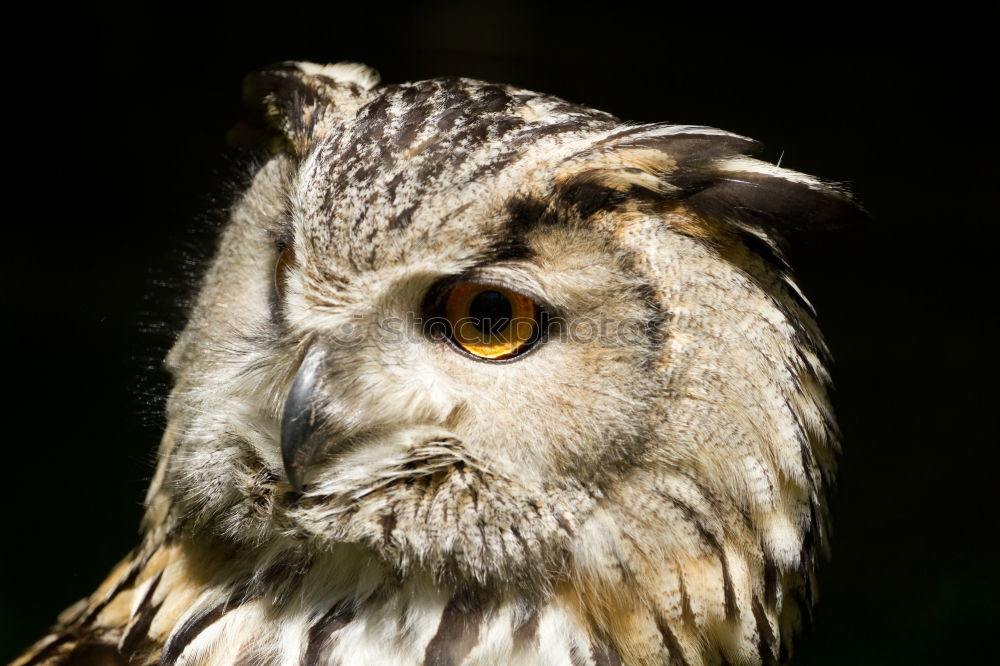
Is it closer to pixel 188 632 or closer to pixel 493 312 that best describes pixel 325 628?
pixel 188 632

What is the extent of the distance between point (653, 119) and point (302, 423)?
195 cm

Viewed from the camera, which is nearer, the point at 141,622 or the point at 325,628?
the point at 325,628

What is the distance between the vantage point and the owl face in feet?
3.23

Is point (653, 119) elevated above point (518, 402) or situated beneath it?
elevated above

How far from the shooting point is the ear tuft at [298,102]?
1162 mm

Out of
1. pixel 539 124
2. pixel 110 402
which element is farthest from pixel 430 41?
pixel 539 124

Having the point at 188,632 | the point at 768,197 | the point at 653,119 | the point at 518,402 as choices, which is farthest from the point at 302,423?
the point at 653,119

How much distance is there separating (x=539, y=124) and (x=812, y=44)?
6.34 ft

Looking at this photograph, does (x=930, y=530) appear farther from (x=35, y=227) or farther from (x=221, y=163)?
(x=35, y=227)

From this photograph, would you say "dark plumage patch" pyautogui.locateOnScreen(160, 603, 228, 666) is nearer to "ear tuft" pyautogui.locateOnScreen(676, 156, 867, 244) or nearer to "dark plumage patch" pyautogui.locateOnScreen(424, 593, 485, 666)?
"dark plumage patch" pyautogui.locateOnScreen(424, 593, 485, 666)

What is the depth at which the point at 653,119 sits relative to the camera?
2.68 metres

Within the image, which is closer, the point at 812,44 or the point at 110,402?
the point at 812,44

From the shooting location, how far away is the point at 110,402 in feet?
9.41

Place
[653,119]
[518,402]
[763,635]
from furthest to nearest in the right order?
1. [653,119]
2. [763,635]
3. [518,402]
